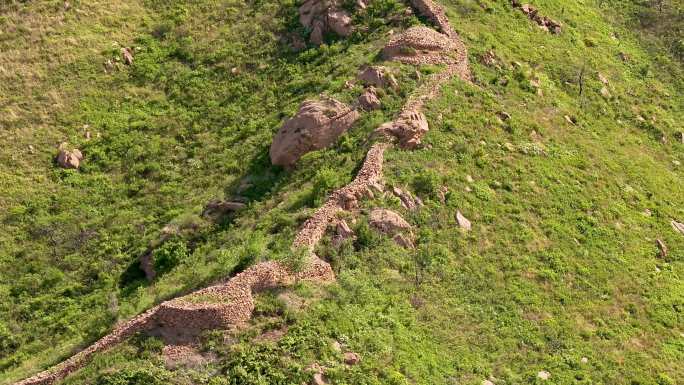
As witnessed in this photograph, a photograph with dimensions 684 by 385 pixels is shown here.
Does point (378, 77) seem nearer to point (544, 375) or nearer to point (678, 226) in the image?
point (678, 226)

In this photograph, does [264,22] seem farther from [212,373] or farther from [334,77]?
→ [212,373]

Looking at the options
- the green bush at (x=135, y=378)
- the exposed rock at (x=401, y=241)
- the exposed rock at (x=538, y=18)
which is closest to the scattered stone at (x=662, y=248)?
the exposed rock at (x=401, y=241)

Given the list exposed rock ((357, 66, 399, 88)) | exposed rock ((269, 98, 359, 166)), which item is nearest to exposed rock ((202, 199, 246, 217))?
exposed rock ((269, 98, 359, 166))

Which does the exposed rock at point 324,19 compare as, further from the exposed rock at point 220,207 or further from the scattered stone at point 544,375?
the scattered stone at point 544,375

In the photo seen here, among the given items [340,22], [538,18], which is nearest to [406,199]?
[340,22]

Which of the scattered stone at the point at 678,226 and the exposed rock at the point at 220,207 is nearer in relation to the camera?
the exposed rock at the point at 220,207

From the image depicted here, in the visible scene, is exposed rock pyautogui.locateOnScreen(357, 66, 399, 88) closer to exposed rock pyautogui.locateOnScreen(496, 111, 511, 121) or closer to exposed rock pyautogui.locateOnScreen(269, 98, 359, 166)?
exposed rock pyautogui.locateOnScreen(269, 98, 359, 166)
